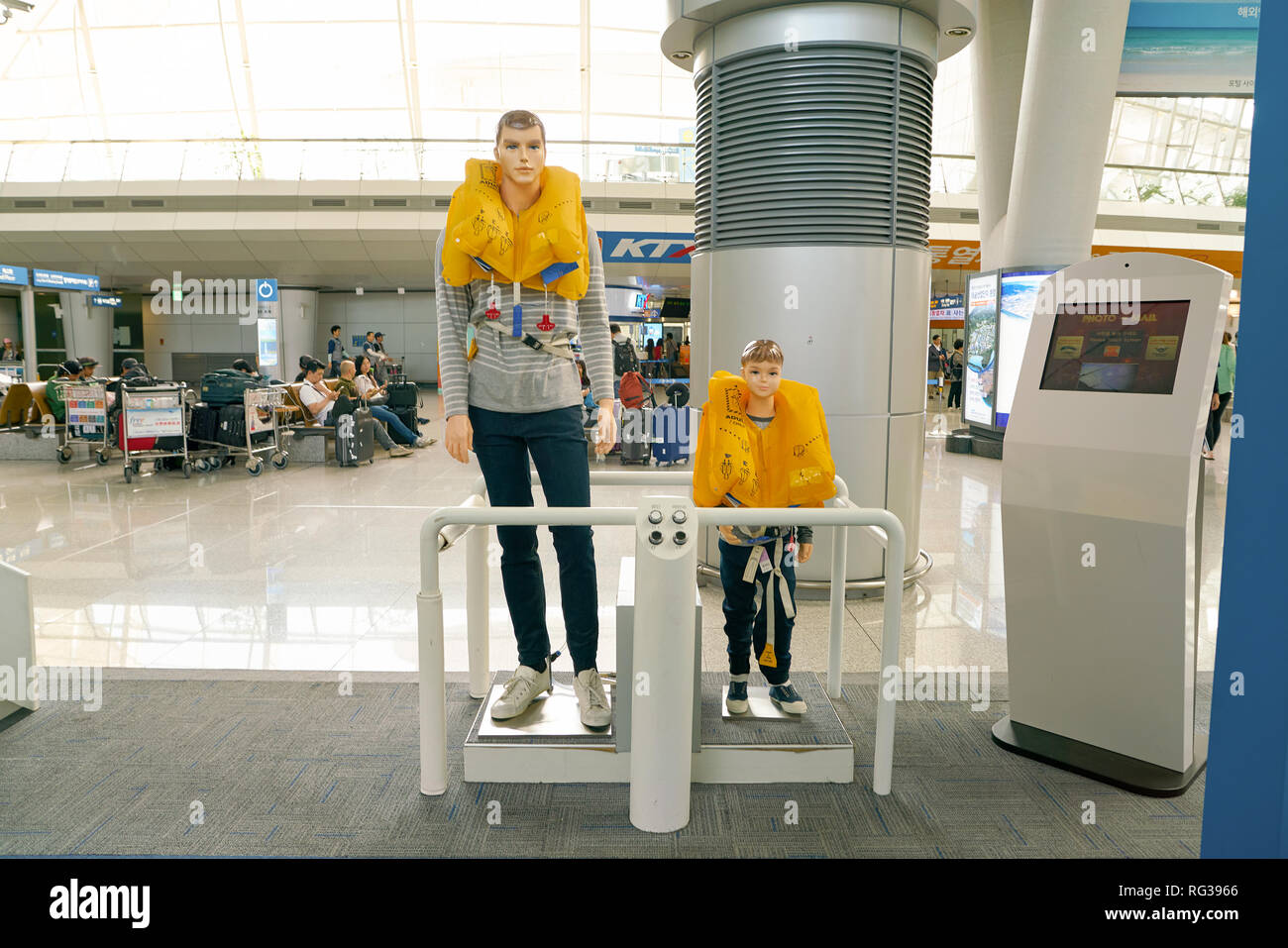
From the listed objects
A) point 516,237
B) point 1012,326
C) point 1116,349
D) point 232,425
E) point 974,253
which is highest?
point 974,253

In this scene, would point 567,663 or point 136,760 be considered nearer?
point 136,760

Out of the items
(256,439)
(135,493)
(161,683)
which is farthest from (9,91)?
(161,683)

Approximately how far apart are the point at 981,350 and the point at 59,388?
1266 centimetres

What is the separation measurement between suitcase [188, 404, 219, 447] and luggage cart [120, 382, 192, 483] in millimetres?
419

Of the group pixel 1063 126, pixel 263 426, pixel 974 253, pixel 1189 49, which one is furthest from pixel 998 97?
pixel 263 426

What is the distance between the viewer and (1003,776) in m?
2.88

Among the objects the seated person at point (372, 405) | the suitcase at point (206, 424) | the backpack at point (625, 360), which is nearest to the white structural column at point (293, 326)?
the seated person at point (372, 405)

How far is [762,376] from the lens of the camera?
306cm

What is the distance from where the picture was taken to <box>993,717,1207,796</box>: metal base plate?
278cm

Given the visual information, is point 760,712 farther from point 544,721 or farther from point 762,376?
point 762,376

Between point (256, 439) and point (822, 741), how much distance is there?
10480 millimetres

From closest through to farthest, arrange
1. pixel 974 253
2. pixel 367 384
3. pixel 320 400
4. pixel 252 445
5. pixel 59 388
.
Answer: pixel 252 445 < pixel 59 388 < pixel 320 400 < pixel 367 384 < pixel 974 253

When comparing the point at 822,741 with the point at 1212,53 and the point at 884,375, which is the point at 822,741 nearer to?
the point at 884,375
